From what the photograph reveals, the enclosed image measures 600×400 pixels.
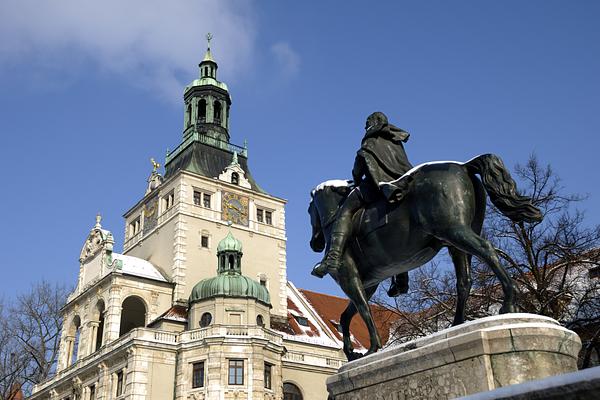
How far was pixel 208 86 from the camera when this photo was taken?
174 feet

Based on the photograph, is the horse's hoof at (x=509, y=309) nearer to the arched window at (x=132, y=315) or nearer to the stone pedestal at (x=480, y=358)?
the stone pedestal at (x=480, y=358)

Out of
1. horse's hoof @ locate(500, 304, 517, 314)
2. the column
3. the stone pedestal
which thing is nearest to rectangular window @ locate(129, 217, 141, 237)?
the column

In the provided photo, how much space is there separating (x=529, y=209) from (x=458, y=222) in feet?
2.14

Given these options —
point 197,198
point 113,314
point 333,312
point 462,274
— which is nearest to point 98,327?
point 113,314

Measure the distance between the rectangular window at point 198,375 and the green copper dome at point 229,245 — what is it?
806 cm

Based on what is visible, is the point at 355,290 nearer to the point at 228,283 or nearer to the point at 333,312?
the point at 228,283

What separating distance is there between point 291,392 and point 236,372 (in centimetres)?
564

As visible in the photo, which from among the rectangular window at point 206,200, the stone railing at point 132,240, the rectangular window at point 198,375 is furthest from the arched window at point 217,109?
the rectangular window at point 198,375

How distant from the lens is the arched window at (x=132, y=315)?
147ft

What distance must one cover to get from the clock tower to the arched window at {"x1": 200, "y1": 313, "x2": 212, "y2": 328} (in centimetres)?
442

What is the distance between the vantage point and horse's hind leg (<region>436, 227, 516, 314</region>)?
5969 millimetres

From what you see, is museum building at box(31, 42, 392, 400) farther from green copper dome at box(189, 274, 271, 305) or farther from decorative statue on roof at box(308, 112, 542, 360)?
decorative statue on roof at box(308, 112, 542, 360)

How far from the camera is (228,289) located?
3856 cm

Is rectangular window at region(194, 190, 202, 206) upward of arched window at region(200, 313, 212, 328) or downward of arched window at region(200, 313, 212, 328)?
upward
